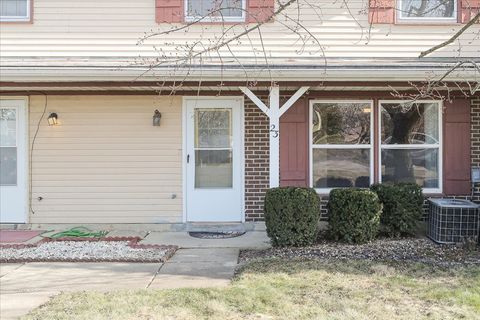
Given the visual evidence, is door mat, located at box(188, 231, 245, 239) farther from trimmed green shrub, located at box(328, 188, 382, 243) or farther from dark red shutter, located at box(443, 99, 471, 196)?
dark red shutter, located at box(443, 99, 471, 196)

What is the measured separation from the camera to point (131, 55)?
30.0 ft

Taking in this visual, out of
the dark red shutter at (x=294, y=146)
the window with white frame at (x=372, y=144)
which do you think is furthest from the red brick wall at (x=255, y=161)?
the window with white frame at (x=372, y=144)

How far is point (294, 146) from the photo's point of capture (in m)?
9.13

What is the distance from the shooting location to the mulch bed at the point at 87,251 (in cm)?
695

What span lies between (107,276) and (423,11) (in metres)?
7.01

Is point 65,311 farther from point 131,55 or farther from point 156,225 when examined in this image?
point 131,55

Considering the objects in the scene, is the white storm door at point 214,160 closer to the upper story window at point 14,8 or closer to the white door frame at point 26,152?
the white door frame at point 26,152

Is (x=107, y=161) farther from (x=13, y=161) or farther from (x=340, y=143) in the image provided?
(x=340, y=143)

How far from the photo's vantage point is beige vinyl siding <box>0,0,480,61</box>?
360 inches

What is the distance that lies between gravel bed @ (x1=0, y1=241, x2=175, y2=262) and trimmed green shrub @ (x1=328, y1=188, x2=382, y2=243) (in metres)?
2.52

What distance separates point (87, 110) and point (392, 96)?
17.7ft

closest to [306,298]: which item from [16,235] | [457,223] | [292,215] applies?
[292,215]

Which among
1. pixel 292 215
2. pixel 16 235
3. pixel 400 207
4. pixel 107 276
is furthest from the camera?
pixel 16 235

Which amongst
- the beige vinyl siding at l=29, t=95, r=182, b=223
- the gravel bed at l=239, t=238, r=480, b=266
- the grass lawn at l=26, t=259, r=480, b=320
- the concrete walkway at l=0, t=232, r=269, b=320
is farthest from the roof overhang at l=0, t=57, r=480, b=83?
the grass lawn at l=26, t=259, r=480, b=320
